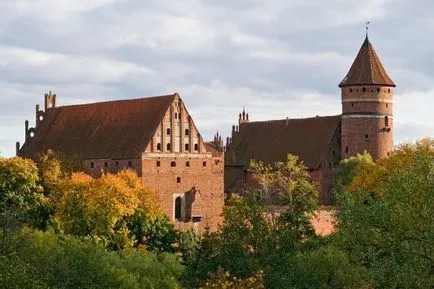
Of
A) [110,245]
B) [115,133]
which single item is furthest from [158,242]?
[115,133]

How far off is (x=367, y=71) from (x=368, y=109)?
3.04 m

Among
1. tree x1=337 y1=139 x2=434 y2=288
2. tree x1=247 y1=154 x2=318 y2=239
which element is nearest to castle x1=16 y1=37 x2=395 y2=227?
tree x1=247 y1=154 x2=318 y2=239

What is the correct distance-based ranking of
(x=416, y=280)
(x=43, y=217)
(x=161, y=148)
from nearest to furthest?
(x=416, y=280) < (x=43, y=217) < (x=161, y=148)

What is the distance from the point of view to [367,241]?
33156 millimetres

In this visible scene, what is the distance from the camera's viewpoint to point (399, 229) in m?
32.5

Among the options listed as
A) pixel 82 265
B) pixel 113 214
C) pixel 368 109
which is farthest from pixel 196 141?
pixel 82 265

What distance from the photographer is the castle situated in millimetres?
72812

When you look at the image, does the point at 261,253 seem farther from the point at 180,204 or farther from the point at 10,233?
the point at 180,204

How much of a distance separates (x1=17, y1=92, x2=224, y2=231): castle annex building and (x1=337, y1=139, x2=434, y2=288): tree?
37747mm

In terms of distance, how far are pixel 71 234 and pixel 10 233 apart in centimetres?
1219

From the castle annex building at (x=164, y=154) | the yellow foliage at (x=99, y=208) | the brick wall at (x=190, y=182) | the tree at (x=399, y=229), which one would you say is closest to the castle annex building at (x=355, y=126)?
the castle annex building at (x=164, y=154)

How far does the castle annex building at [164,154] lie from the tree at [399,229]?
37.7 m

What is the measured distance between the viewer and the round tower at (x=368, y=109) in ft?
285

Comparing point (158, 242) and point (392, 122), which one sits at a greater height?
point (392, 122)
